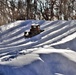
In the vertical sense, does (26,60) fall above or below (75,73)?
above

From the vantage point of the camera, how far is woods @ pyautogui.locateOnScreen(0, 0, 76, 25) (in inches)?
356

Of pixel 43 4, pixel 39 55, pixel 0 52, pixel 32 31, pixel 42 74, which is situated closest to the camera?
pixel 42 74

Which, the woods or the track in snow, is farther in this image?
the woods

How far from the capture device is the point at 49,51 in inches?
96.8

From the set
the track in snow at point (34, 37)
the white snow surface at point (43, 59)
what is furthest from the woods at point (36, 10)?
the white snow surface at point (43, 59)

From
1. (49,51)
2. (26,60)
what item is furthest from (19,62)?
(49,51)

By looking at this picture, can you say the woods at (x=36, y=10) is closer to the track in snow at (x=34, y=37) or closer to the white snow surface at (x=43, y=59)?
the track in snow at (x=34, y=37)

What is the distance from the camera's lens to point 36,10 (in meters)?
9.70

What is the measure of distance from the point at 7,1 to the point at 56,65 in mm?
7883

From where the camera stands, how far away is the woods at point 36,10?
9039 millimetres

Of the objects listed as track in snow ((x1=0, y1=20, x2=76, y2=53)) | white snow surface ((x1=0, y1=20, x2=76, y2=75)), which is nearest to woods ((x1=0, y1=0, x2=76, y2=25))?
track in snow ((x1=0, y1=20, x2=76, y2=53))

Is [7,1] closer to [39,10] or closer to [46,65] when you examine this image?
[39,10]

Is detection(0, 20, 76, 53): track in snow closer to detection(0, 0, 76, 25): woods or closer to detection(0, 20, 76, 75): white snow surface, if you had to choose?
detection(0, 20, 76, 75): white snow surface

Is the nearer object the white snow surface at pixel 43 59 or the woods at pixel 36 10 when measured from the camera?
the white snow surface at pixel 43 59
